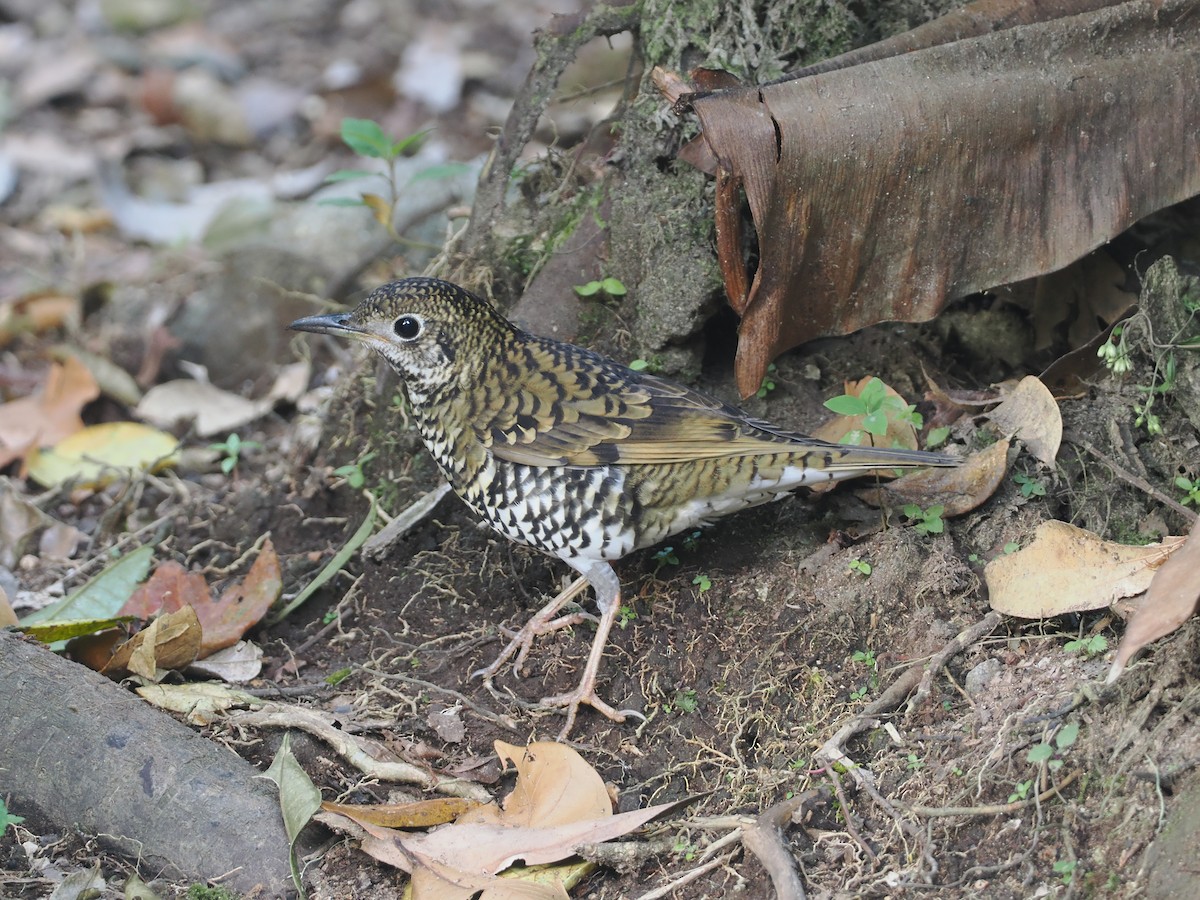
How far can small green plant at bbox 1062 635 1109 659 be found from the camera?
331 centimetres

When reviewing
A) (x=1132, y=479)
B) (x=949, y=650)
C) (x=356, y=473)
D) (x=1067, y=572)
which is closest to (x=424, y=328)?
(x=356, y=473)

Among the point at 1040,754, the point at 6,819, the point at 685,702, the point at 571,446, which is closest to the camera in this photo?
the point at 1040,754

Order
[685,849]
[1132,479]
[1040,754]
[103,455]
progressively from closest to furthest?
[1040,754]
[685,849]
[1132,479]
[103,455]

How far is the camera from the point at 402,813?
3428 mm

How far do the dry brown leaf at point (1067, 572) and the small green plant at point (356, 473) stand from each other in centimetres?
259

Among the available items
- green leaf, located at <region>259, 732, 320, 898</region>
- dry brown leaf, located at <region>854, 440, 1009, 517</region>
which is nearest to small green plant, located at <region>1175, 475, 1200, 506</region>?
dry brown leaf, located at <region>854, 440, 1009, 517</region>

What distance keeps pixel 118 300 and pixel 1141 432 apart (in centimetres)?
572

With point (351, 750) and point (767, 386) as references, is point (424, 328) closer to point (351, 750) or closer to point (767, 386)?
point (767, 386)

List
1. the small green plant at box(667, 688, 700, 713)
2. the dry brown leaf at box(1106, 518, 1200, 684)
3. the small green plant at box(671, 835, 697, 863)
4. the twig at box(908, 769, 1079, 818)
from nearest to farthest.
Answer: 1. the dry brown leaf at box(1106, 518, 1200, 684)
2. the twig at box(908, 769, 1079, 818)
3. the small green plant at box(671, 835, 697, 863)
4. the small green plant at box(667, 688, 700, 713)

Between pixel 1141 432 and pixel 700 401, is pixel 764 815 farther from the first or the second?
pixel 1141 432

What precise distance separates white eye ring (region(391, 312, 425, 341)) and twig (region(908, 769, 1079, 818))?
2.39 metres

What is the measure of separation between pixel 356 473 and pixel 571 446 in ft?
4.18

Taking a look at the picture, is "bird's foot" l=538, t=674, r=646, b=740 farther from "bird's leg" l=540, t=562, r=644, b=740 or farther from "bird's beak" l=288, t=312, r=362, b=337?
"bird's beak" l=288, t=312, r=362, b=337

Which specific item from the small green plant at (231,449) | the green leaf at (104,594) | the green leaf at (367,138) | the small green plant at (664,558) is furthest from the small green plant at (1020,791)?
the small green plant at (231,449)
